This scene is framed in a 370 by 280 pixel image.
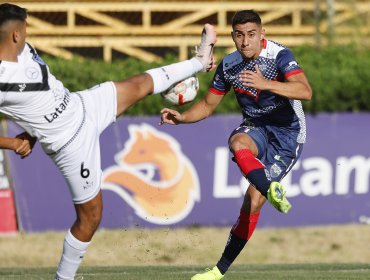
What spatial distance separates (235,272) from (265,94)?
2371 mm

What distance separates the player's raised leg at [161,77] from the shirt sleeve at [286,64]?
0.58 m

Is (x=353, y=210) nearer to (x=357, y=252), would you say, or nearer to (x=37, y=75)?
(x=357, y=252)

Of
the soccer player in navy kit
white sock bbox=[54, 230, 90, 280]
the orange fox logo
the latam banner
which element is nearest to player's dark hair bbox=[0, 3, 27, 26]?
white sock bbox=[54, 230, 90, 280]

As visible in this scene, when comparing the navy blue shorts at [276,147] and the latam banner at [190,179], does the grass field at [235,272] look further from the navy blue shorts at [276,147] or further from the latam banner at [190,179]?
the latam banner at [190,179]

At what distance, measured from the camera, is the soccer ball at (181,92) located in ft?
30.7

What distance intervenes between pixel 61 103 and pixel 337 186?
7.18 metres

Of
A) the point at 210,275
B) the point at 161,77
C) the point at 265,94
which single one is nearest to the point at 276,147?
the point at 265,94

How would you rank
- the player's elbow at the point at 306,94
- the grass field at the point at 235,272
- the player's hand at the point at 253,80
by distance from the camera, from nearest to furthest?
1. the player's hand at the point at 253,80
2. the player's elbow at the point at 306,94
3. the grass field at the point at 235,272

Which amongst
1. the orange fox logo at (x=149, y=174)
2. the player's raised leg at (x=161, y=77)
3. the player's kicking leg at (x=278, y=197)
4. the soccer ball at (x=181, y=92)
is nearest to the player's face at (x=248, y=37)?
the player's raised leg at (x=161, y=77)

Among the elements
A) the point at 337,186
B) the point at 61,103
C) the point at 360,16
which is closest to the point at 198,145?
the point at 337,186

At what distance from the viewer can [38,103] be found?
8.22m

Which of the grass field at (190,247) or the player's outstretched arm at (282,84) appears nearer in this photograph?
the player's outstretched arm at (282,84)

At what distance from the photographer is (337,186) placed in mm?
14828

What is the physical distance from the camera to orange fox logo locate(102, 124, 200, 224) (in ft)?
47.5
